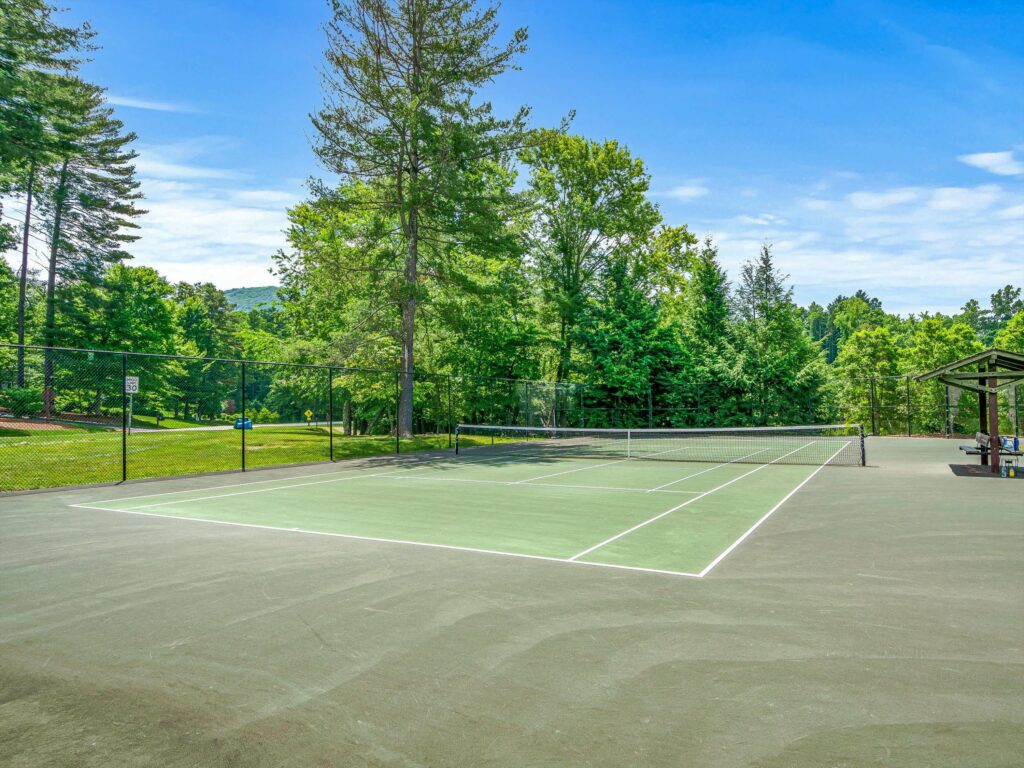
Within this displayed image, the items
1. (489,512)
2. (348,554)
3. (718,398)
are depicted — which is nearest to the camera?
(348,554)

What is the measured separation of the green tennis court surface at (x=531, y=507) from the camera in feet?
23.8

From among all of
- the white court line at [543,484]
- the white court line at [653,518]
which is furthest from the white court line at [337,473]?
the white court line at [653,518]

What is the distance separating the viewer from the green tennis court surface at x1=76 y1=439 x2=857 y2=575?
725 centimetres

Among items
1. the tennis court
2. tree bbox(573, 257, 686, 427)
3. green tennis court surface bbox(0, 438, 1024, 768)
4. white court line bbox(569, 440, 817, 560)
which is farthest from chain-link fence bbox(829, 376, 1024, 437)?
green tennis court surface bbox(0, 438, 1024, 768)

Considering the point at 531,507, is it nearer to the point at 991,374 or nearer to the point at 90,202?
the point at 991,374

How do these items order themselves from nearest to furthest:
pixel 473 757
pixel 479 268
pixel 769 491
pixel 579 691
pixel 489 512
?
pixel 473 757 → pixel 579 691 → pixel 489 512 → pixel 769 491 → pixel 479 268

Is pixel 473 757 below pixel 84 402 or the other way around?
below

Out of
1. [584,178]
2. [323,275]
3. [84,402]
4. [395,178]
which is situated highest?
[584,178]

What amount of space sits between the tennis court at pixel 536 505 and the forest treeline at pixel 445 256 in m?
10.5

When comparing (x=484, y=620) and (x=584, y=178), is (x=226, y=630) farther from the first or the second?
(x=584, y=178)

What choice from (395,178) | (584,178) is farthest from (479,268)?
Answer: (584,178)

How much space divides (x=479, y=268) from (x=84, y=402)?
56.8ft

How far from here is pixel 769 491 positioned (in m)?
12.0

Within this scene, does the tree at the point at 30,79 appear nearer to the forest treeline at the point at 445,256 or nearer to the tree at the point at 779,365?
the forest treeline at the point at 445,256
